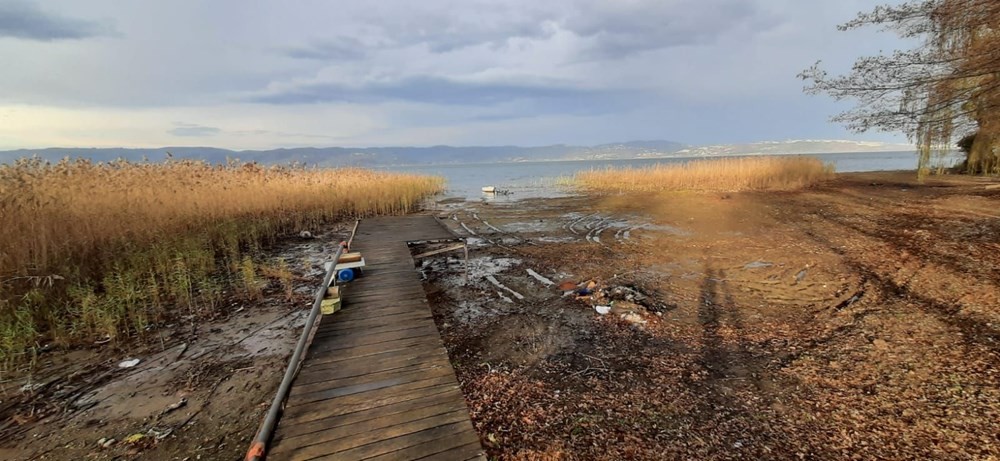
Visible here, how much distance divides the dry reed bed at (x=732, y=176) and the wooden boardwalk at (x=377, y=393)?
21.5m

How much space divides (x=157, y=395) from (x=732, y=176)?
24977 mm

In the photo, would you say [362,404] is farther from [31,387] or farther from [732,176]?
[732,176]

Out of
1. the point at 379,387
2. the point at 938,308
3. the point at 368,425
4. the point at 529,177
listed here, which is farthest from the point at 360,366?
the point at 529,177

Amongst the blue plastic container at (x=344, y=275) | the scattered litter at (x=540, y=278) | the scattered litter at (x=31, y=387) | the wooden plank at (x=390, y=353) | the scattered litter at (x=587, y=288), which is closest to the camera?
the wooden plank at (x=390, y=353)

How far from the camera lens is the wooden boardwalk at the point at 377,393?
2836 mm

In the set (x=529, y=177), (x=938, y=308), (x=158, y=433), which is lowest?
(x=158, y=433)

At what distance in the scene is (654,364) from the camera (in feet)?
14.6

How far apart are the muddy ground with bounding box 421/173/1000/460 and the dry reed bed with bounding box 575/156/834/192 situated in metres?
11.5

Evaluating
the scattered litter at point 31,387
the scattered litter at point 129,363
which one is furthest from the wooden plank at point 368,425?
the scattered litter at point 31,387

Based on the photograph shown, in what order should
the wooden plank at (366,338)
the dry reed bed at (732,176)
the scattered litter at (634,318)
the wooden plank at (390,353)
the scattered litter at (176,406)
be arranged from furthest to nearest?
the dry reed bed at (732,176) < the scattered litter at (634,318) < the wooden plank at (366,338) < the wooden plank at (390,353) < the scattered litter at (176,406)

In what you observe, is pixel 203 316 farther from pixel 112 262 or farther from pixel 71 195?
pixel 71 195

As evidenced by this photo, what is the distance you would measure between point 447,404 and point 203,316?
16.6ft

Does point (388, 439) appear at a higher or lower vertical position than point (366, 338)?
lower

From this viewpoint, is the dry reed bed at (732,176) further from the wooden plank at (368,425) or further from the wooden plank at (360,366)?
the wooden plank at (368,425)
